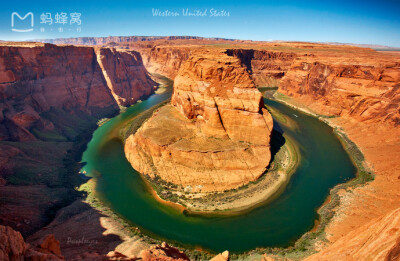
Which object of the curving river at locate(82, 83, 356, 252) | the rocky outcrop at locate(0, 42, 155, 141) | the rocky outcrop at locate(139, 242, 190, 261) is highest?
the rocky outcrop at locate(0, 42, 155, 141)

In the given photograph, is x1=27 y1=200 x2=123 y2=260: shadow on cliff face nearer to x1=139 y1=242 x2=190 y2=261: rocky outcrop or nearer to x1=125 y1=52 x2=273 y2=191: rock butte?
x1=139 y1=242 x2=190 y2=261: rocky outcrop

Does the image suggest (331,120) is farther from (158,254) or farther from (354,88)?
(158,254)

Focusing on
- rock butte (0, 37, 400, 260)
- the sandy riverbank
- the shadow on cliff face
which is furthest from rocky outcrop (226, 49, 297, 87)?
the shadow on cliff face

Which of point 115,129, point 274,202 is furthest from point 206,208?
point 115,129

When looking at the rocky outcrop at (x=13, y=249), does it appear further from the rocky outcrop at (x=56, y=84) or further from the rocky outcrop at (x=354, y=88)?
the rocky outcrop at (x=354, y=88)

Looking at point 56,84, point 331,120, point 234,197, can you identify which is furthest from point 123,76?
point 331,120

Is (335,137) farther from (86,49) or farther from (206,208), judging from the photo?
(86,49)
